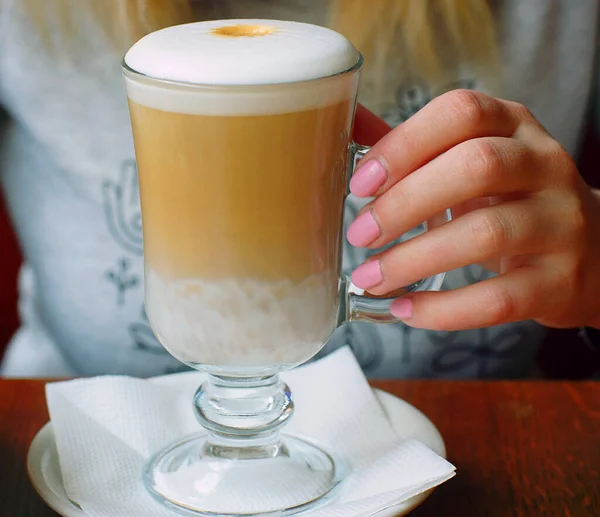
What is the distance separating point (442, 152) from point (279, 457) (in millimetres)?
242

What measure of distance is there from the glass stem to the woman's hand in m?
0.10

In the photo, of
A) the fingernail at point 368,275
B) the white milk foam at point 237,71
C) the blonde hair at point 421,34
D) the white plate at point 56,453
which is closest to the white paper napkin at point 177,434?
the white plate at point 56,453

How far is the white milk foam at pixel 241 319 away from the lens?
20.5 inches

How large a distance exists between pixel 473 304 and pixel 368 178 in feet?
0.37

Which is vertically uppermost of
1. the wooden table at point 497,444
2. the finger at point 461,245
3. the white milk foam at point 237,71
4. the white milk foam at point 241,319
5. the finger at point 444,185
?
the white milk foam at point 237,71

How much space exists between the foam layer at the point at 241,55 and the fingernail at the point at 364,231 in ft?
0.32

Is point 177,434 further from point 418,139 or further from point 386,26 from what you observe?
point 386,26

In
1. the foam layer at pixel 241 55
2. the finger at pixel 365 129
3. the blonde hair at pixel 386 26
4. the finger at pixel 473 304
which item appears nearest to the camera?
the foam layer at pixel 241 55

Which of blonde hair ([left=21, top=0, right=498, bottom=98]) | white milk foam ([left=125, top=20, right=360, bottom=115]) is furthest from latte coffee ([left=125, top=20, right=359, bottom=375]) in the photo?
blonde hair ([left=21, top=0, right=498, bottom=98])

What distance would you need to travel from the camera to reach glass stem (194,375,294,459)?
23.0 inches

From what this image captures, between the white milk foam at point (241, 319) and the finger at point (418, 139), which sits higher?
the finger at point (418, 139)

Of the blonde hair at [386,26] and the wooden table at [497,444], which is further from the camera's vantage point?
the blonde hair at [386,26]

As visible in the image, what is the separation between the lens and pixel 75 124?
957 mm

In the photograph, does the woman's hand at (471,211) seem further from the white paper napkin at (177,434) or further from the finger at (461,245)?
the white paper napkin at (177,434)
